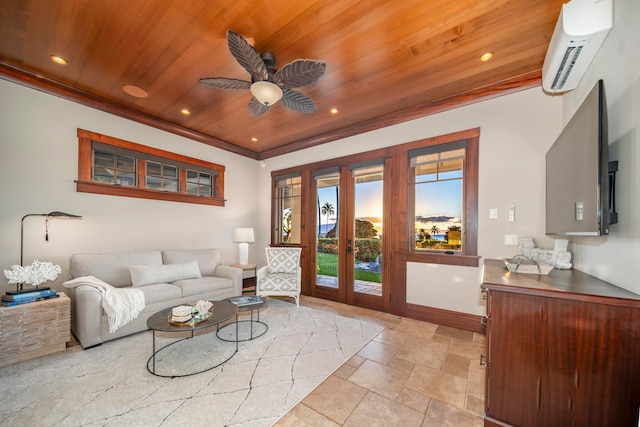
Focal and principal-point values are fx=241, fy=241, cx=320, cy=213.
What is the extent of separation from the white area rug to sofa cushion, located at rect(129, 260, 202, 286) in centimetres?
69

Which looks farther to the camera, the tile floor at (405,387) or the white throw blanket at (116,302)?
the white throw blanket at (116,302)

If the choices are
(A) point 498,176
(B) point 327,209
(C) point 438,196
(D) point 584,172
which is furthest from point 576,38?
(B) point 327,209

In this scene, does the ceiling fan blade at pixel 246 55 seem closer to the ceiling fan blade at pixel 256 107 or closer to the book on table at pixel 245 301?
the ceiling fan blade at pixel 256 107

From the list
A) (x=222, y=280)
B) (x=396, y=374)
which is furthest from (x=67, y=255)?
(x=396, y=374)

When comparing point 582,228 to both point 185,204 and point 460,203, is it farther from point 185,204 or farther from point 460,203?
point 185,204

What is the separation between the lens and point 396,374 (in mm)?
2086

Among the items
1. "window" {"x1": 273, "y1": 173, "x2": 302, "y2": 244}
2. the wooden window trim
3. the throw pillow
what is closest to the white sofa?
the throw pillow

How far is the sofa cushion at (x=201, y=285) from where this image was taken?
10.6 feet

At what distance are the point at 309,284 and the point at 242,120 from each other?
3.08 metres

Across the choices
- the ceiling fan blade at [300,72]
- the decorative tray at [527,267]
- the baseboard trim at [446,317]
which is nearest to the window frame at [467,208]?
the baseboard trim at [446,317]

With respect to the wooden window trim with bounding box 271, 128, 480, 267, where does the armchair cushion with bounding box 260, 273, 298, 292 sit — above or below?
below

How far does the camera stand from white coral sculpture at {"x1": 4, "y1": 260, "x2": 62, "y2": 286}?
2.30 meters

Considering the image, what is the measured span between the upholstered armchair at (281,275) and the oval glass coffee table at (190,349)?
1.12 metres

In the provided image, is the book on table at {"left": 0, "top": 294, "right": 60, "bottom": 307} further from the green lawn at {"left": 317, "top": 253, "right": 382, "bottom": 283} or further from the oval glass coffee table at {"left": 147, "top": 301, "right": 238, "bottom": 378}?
the green lawn at {"left": 317, "top": 253, "right": 382, "bottom": 283}
